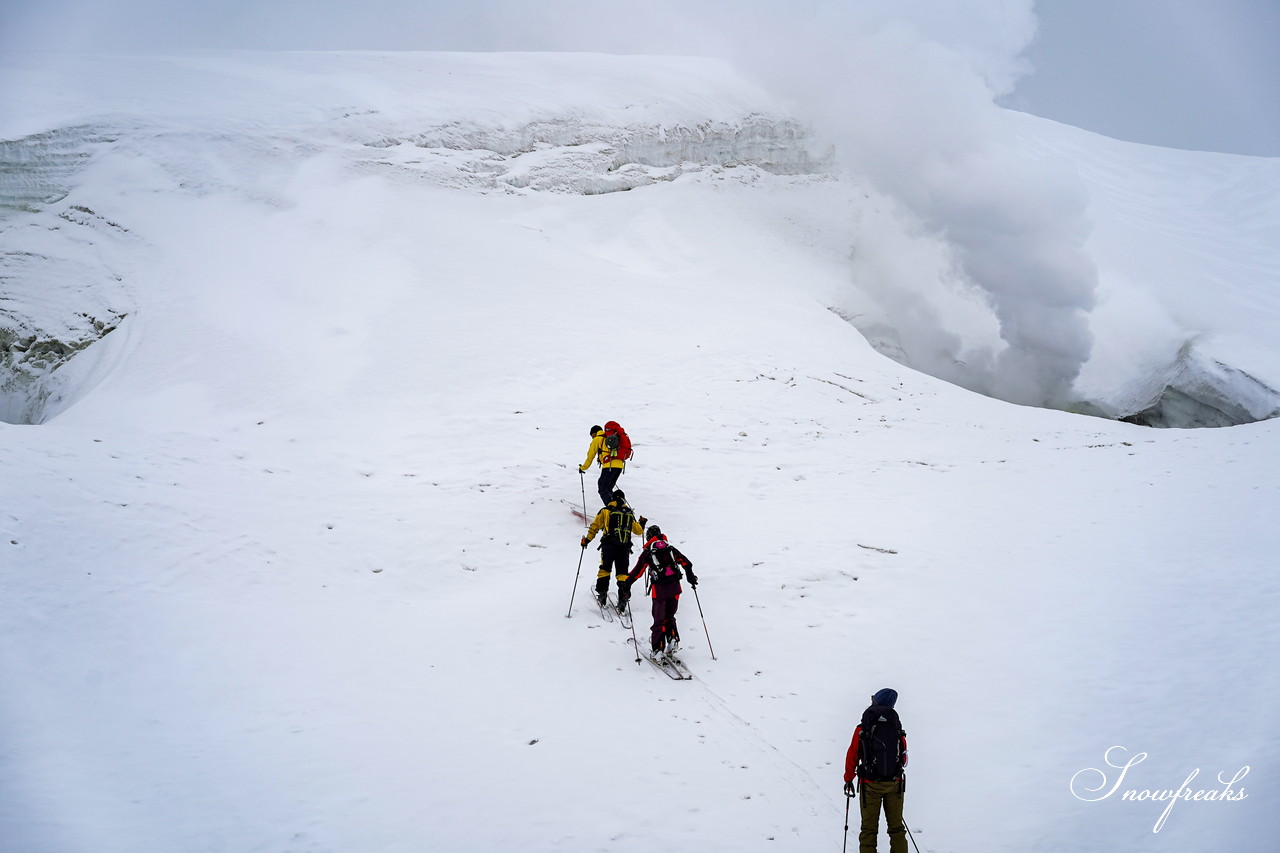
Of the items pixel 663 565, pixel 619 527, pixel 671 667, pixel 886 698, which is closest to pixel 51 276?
pixel 619 527

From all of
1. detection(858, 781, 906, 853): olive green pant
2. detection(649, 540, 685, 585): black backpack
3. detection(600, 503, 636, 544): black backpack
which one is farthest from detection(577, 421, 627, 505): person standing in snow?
detection(858, 781, 906, 853): olive green pant

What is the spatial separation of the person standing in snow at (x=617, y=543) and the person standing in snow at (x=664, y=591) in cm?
104

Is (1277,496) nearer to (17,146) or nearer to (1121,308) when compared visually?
(1121,308)

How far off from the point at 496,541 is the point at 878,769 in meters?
8.55

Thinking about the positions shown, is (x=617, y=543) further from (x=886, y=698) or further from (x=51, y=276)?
(x=51, y=276)

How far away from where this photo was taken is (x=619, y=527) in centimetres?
1112

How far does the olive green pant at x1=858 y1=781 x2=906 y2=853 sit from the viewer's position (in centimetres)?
638

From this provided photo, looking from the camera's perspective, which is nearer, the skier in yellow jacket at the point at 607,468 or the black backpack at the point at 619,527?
the black backpack at the point at 619,527

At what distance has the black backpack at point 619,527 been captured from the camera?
36.4 feet

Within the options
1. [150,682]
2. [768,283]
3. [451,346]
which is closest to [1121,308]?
[768,283]

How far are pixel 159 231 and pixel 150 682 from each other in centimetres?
1994

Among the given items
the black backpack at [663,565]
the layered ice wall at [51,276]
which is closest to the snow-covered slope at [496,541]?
the layered ice wall at [51,276]

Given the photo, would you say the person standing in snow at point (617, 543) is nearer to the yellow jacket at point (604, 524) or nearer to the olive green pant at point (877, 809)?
the yellow jacket at point (604, 524)

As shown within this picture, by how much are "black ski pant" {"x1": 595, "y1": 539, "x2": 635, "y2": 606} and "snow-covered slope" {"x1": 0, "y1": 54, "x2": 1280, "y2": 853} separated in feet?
1.70
